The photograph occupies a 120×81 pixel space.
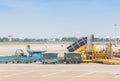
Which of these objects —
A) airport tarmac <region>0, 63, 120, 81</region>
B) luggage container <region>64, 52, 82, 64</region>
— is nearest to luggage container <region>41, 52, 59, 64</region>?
luggage container <region>64, 52, 82, 64</region>

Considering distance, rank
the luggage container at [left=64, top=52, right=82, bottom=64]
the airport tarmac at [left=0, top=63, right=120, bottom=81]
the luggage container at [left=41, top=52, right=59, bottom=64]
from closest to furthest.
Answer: the airport tarmac at [left=0, top=63, right=120, bottom=81] < the luggage container at [left=41, top=52, right=59, bottom=64] < the luggage container at [left=64, top=52, right=82, bottom=64]

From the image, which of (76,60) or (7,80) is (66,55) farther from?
(7,80)

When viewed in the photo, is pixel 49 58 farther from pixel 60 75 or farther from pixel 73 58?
pixel 60 75

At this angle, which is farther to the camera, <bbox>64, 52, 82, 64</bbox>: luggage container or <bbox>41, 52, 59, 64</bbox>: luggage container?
<bbox>64, 52, 82, 64</bbox>: luggage container

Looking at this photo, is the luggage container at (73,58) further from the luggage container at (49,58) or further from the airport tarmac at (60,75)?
the airport tarmac at (60,75)

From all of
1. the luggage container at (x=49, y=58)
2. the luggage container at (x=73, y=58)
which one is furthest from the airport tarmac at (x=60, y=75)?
the luggage container at (x=73, y=58)

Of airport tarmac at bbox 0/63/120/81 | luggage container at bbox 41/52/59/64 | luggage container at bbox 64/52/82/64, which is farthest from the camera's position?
luggage container at bbox 64/52/82/64

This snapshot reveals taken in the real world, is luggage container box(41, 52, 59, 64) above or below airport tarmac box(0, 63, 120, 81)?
above

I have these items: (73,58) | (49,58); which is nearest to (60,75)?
(49,58)

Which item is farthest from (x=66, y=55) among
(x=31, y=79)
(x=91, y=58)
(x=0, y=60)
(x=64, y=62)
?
(x=31, y=79)

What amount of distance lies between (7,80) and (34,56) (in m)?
25.5

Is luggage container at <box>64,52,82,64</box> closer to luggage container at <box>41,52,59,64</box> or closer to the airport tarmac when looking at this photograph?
luggage container at <box>41,52,59,64</box>

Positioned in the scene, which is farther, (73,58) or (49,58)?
(73,58)

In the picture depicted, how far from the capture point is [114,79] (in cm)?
3328
